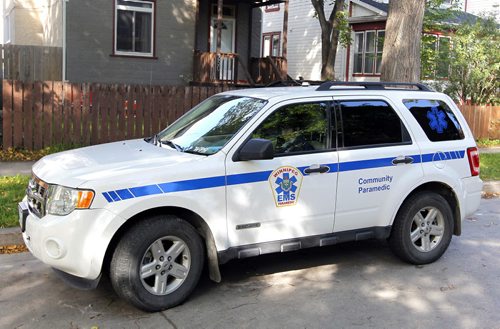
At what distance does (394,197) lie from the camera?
5.38 m

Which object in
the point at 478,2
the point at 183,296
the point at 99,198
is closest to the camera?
the point at 99,198

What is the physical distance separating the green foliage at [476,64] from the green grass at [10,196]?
14222 millimetres

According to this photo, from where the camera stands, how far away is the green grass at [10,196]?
6277 millimetres

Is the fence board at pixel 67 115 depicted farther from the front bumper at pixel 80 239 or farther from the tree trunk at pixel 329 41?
the tree trunk at pixel 329 41

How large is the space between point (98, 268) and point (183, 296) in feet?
2.50

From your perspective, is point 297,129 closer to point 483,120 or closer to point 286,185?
point 286,185

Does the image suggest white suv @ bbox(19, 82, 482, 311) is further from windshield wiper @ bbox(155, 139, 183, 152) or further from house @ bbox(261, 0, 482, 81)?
house @ bbox(261, 0, 482, 81)

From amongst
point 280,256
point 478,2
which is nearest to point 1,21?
point 478,2

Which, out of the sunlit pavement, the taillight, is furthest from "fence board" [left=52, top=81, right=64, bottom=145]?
the taillight

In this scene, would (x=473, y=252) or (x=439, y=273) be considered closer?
(x=439, y=273)

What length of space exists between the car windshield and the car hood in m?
0.18

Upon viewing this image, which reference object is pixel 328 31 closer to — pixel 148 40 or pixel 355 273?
pixel 148 40

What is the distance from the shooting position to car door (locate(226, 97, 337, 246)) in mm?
4625

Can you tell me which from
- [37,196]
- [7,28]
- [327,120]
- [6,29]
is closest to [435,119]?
[327,120]
